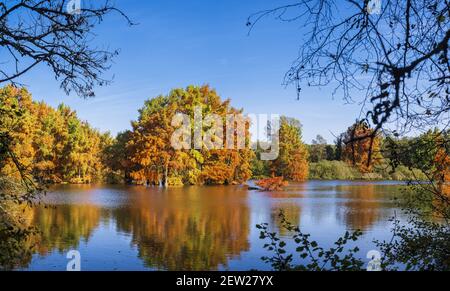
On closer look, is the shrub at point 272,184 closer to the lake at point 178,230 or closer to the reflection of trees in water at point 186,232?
the lake at point 178,230

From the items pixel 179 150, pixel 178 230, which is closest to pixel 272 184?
pixel 179 150

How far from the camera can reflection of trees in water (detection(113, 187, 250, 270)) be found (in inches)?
316

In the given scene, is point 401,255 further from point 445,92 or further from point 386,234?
point 386,234

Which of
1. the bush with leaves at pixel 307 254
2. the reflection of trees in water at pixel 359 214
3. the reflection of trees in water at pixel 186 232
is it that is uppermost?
the bush with leaves at pixel 307 254

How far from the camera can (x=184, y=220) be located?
42.5 ft

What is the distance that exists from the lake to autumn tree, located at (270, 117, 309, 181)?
747 inches

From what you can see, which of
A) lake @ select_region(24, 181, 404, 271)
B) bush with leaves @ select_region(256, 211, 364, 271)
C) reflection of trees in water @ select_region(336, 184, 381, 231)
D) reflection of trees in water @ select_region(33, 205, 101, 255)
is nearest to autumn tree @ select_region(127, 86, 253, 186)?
lake @ select_region(24, 181, 404, 271)

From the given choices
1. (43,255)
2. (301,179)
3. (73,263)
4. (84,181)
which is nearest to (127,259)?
(73,263)

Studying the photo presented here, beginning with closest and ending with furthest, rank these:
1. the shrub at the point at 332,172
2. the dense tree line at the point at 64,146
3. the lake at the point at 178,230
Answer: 1. the lake at the point at 178,230
2. the dense tree line at the point at 64,146
3. the shrub at the point at 332,172

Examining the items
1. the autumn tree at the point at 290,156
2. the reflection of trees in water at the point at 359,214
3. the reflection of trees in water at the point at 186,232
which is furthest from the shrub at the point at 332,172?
the reflection of trees in water at the point at 186,232

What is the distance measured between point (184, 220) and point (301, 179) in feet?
87.1

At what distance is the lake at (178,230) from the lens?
784 cm

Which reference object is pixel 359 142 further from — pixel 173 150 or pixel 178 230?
pixel 173 150

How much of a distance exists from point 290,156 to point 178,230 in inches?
1052
